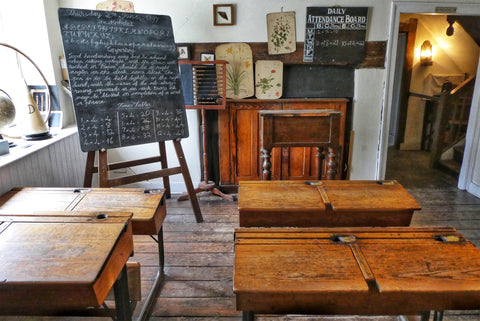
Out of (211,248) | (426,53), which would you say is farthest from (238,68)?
(426,53)

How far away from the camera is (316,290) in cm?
107

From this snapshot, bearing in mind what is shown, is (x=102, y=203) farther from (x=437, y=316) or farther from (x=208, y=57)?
(x=208, y=57)

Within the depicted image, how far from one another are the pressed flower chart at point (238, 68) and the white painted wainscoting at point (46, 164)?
1492mm

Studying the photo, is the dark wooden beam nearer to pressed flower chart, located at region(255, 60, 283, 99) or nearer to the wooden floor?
pressed flower chart, located at region(255, 60, 283, 99)

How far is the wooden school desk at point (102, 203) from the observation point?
1.75 metres

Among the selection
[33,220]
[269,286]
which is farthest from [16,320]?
[269,286]

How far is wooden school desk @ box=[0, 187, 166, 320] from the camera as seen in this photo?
69.1 inches

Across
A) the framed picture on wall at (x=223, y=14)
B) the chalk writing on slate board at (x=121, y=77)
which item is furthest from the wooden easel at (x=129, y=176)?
the framed picture on wall at (x=223, y=14)

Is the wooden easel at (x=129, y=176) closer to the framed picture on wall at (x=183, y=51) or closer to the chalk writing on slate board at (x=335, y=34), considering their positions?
the framed picture on wall at (x=183, y=51)

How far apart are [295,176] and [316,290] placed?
2.59m

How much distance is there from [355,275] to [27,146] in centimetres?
235

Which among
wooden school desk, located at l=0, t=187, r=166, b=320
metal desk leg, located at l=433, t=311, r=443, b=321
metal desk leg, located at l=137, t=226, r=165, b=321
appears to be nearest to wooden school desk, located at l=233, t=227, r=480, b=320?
metal desk leg, located at l=433, t=311, r=443, b=321

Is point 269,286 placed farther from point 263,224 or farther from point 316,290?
point 263,224

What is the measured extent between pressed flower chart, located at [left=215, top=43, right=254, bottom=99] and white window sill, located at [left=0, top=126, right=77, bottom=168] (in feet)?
4.91
